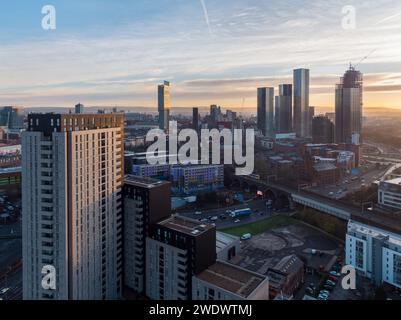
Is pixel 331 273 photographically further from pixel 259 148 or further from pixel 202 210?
pixel 259 148

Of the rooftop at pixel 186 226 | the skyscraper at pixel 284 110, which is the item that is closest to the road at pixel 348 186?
the rooftop at pixel 186 226

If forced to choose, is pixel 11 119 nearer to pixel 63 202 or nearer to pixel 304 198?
pixel 304 198

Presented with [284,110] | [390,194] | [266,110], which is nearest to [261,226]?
[390,194]

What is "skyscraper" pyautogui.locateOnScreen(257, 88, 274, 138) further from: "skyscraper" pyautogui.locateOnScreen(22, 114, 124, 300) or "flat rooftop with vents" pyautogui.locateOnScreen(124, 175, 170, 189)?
"skyscraper" pyautogui.locateOnScreen(22, 114, 124, 300)

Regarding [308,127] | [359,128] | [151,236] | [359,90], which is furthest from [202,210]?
[308,127]

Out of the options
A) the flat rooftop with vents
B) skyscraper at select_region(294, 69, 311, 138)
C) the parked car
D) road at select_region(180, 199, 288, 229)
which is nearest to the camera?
the flat rooftop with vents

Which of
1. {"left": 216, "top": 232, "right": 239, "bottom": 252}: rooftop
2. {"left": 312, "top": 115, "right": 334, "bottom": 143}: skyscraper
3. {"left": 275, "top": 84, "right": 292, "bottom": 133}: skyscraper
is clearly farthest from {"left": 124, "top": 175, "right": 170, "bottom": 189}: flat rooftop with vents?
{"left": 275, "top": 84, "right": 292, "bottom": 133}: skyscraper
